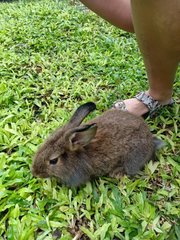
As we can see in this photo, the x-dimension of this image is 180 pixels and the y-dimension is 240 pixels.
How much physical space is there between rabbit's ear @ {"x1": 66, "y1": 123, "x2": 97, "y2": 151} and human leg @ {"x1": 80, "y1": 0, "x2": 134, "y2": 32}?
1.53 m

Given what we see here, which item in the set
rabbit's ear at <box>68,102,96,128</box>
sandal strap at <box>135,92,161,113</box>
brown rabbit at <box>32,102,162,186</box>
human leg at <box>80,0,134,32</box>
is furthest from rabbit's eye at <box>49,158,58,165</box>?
human leg at <box>80,0,134,32</box>

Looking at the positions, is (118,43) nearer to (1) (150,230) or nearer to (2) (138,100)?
(2) (138,100)

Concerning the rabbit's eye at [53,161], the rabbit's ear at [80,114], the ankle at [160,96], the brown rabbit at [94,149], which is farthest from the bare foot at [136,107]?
the rabbit's eye at [53,161]

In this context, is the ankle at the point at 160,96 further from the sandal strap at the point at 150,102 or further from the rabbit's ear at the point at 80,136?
the rabbit's ear at the point at 80,136

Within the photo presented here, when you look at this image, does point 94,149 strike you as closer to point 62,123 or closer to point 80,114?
point 80,114

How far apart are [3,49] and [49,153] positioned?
109 inches

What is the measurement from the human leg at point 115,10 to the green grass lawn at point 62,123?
0.65m

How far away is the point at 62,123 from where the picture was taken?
333cm

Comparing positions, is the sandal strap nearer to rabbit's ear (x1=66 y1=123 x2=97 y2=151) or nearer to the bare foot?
the bare foot

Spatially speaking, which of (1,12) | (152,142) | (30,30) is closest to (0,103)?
(152,142)

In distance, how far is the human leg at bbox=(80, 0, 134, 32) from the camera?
142 inches

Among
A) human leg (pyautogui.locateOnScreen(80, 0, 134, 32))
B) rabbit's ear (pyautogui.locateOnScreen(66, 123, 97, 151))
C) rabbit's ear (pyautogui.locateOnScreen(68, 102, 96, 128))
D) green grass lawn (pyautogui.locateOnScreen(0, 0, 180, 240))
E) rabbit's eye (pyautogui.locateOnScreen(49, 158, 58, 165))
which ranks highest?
human leg (pyautogui.locateOnScreen(80, 0, 134, 32))

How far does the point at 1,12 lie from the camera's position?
7.27 meters

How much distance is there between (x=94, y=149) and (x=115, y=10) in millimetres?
1540
